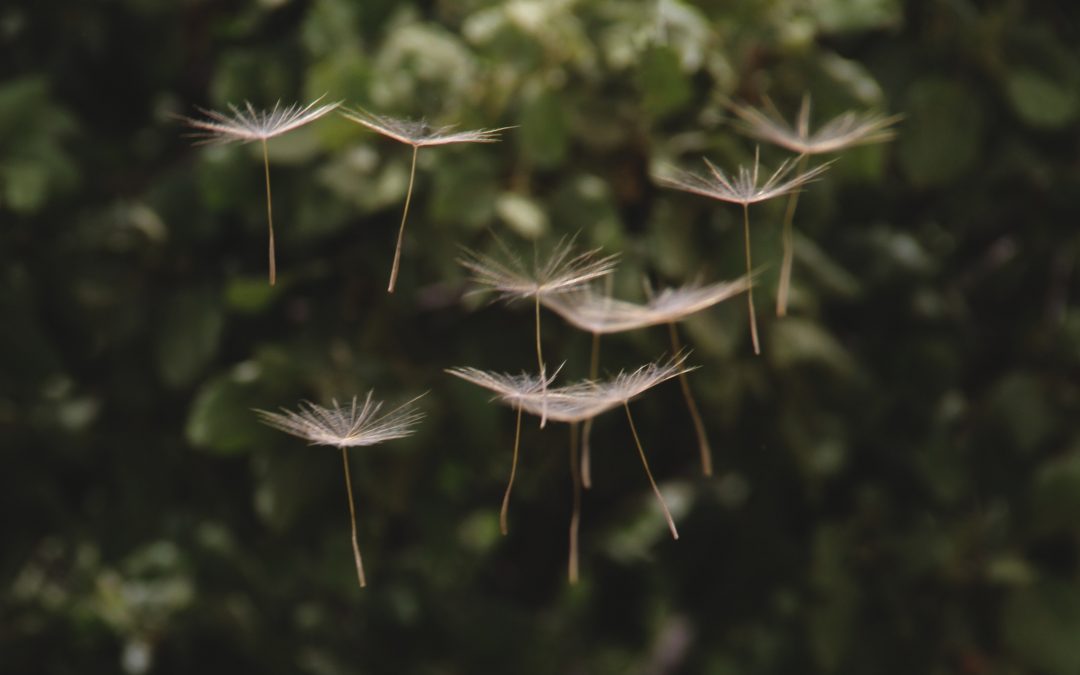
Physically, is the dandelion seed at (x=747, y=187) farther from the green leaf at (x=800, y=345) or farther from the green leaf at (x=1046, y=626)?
the green leaf at (x=1046, y=626)

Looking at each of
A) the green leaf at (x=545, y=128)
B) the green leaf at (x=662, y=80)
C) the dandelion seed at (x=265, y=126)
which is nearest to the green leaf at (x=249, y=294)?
the dandelion seed at (x=265, y=126)

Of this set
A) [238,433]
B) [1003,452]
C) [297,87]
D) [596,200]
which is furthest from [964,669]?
[297,87]

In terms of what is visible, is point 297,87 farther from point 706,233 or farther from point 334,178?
point 706,233

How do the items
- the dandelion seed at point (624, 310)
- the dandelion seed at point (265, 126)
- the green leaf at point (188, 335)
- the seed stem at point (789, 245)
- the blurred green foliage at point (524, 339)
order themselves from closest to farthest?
the dandelion seed at point (265, 126) → the dandelion seed at point (624, 310) → the seed stem at point (789, 245) → the blurred green foliage at point (524, 339) → the green leaf at point (188, 335)

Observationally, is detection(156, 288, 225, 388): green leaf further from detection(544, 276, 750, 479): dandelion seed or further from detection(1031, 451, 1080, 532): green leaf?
detection(1031, 451, 1080, 532): green leaf

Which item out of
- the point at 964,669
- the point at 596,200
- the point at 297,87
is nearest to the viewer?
the point at 596,200

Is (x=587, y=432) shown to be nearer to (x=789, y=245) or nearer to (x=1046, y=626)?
(x=789, y=245)

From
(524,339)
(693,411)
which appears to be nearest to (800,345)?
(524,339)

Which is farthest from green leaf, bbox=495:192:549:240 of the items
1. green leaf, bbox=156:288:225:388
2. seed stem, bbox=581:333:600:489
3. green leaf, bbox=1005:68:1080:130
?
green leaf, bbox=1005:68:1080:130
